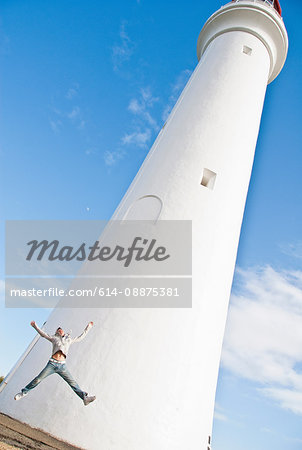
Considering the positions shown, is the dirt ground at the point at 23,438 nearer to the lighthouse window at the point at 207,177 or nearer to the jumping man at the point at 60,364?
the jumping man at the point at 60,364

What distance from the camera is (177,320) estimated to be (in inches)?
221

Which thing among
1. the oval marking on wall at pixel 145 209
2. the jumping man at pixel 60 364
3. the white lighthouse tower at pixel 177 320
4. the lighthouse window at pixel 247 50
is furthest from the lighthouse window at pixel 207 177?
the lighthouse window at pixel 247 50

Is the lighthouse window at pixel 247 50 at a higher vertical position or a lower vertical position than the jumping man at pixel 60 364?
higher

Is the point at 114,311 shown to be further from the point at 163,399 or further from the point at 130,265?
the point at 163,399

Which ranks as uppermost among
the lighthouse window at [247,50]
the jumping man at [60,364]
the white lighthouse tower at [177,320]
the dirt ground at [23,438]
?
the lighthouse window at [247,50]

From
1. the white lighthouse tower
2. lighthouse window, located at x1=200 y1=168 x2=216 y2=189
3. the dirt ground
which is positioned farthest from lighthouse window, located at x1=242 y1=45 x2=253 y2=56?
the dirt ground

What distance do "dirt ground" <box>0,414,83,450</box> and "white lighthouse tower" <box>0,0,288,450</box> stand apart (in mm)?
179

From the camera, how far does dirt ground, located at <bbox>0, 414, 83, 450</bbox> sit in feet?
11.3

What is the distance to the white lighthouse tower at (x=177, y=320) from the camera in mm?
4852

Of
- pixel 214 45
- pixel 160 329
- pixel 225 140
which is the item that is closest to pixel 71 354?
pixel 160 329

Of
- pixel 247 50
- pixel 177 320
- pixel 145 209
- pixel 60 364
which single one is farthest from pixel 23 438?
pixel 247 50

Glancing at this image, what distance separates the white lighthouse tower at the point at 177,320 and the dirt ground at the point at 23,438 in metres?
0.18

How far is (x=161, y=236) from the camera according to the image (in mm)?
6211

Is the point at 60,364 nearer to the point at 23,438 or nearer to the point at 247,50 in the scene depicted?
the point at 23,438
